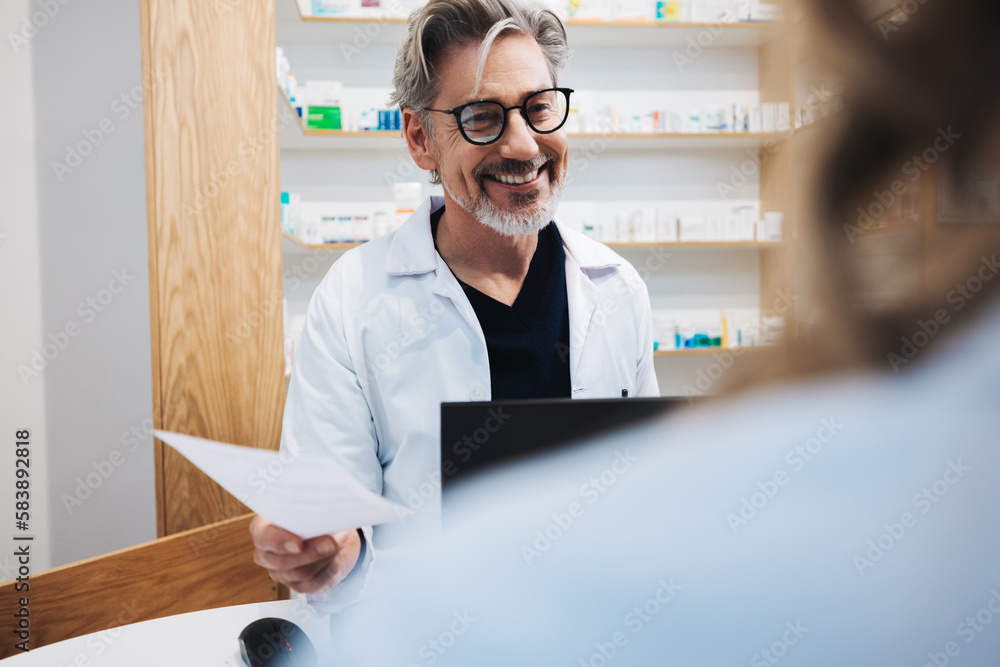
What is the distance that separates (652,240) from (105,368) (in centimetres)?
259

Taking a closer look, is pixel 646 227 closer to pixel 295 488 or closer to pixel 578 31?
pixel 578 31

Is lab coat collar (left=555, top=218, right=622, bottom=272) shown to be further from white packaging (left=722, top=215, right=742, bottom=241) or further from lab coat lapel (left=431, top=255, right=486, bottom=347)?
white packaging (left=722, top=215, right=742, bottom=241)

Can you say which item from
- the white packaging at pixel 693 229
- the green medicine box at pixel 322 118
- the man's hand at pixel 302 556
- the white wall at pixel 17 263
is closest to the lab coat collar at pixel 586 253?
the man's hand at pixel 302 556

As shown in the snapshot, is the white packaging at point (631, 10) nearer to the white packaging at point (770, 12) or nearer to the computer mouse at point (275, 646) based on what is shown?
the computer mouse at point (275, 646)

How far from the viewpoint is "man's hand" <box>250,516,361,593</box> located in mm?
578

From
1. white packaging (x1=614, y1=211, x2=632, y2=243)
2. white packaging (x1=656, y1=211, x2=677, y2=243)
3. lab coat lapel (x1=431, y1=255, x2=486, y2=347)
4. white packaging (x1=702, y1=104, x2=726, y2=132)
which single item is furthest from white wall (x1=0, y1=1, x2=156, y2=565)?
white packaging (x1=702, y1=104, x2=726, y2=132)

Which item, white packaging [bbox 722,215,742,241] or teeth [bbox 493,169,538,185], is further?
white packaging [bbox 722,215,742,241]

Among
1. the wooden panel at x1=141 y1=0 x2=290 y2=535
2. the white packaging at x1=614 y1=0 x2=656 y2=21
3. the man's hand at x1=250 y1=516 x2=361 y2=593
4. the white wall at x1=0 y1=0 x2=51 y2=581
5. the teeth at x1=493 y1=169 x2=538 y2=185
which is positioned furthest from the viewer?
the white packaging at x1=614 y1=0 x2=656 y2=21

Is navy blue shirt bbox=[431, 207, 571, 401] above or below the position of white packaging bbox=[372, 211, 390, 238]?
below

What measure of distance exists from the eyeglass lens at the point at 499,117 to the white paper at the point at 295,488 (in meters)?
0.87

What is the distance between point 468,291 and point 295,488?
36.7 inches

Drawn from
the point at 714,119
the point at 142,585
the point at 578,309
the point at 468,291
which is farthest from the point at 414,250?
the point at 714,119

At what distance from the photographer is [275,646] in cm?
79

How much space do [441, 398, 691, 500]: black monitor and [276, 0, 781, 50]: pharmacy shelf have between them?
3.05 meters
